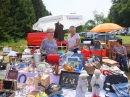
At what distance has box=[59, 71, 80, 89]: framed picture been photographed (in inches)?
98.2

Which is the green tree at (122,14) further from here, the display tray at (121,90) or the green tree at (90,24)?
the display tray at (121,90)

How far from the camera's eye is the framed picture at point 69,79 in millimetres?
2494

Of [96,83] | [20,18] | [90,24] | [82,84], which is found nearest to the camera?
[82,84]

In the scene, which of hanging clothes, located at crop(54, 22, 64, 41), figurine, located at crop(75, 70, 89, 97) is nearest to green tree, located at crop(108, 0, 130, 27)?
hanging clothes, located at crop(54, 22, 64, 41)

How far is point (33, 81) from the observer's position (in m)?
2.61

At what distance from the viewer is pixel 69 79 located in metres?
2.53

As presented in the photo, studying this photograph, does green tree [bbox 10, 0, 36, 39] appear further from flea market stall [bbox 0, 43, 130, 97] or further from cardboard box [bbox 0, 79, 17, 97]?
cardboard box [bbox 0, 79, 17, 97]

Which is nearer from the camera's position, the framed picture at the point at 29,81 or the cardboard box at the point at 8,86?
the cardboard box at the point at 8,86

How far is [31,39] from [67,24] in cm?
438

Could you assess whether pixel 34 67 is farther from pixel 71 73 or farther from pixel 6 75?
pixel 71 73

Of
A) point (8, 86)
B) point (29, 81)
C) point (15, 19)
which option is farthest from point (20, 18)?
point (8, 86)

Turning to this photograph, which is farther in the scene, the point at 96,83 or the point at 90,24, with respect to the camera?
the point at 90,24

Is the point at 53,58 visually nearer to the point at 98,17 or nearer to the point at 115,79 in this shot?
the point at 115,79

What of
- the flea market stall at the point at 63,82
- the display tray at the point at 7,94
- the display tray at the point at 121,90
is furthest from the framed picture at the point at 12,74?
the display tray at the point at 121,90
